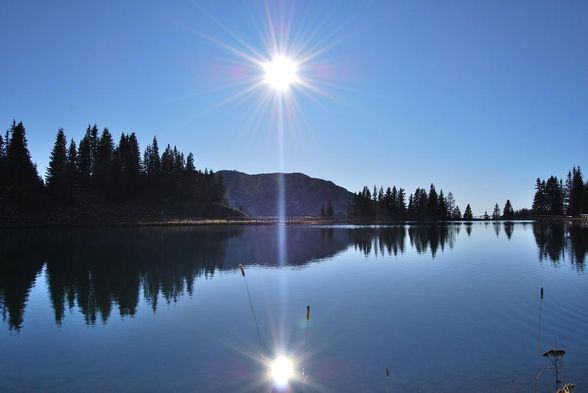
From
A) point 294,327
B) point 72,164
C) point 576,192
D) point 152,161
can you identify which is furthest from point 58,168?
point 576,192

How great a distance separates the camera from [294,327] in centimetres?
2002

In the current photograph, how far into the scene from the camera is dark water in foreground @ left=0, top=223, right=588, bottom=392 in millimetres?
13609

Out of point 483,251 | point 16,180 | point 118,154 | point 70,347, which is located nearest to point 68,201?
point 16,180

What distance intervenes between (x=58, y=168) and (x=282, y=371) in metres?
147

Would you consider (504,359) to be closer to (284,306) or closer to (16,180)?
(284,306)

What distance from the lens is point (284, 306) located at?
973 inches

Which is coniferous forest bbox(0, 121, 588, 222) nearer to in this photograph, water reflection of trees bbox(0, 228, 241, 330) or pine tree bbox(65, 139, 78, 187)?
pine tree bbox(65, 139, 78, 187)

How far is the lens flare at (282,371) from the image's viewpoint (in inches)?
529

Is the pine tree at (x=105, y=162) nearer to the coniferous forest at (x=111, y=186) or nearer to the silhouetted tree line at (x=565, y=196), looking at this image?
the coniferous forest at (x=111, y=186)

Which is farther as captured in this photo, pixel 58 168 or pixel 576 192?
pixel 576 192

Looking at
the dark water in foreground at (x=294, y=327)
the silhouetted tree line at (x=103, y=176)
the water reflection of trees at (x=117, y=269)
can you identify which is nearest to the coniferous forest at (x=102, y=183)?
the silhouetted tree line at (x=103, y=176)

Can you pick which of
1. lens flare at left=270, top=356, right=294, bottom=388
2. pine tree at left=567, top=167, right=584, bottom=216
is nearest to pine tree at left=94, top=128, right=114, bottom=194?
lens flare at left=270, top=356, right=294, bottom=388

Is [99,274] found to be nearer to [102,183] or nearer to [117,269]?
[117,269]

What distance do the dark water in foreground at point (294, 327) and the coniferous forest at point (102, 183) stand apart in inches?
3766
